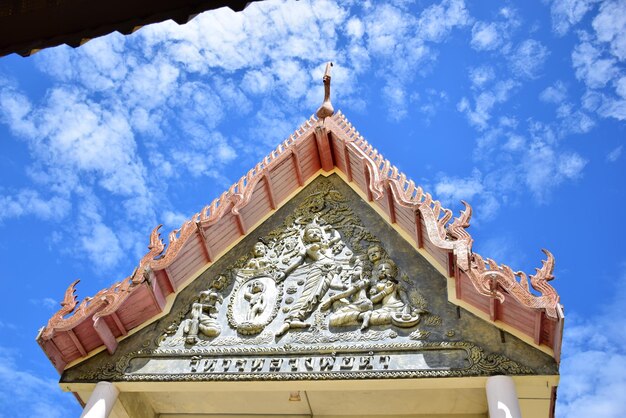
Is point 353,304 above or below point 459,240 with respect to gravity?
below

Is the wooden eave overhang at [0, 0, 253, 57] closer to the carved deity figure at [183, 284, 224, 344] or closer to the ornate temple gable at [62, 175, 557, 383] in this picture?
the ornate temple gable at [62, 175, 557, 383]

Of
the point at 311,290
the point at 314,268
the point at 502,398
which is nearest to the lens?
the point at 502,398

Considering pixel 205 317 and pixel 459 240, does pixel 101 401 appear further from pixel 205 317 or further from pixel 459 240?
pixel 459 240

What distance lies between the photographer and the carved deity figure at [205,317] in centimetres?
738

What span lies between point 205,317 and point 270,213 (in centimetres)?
196

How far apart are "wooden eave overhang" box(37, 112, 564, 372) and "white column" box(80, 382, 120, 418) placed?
518 mm

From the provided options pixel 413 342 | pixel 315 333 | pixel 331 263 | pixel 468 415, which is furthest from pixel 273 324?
pixel 468 415

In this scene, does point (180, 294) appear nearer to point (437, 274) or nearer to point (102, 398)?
point (102, 398)

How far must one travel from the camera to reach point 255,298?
7.70 meters

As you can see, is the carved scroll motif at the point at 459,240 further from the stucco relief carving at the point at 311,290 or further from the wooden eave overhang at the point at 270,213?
the stucco relief carving at the point at 311,290

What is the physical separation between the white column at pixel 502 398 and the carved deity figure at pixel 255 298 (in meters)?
2.74

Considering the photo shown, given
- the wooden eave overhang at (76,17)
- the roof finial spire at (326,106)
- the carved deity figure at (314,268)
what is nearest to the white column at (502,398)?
the carved deity figure at (314,268)

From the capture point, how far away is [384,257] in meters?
7.70

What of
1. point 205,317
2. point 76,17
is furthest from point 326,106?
point 76,17
